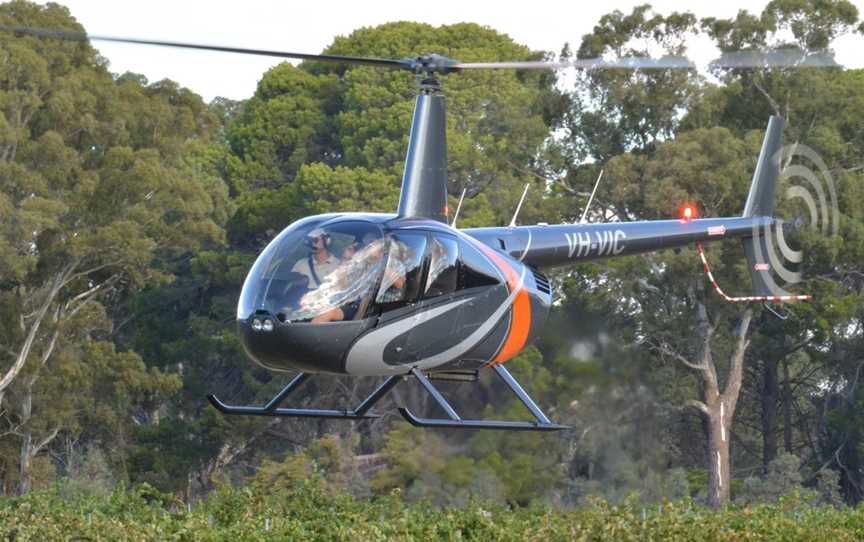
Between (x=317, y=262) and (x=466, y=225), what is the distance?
2641 centimetres

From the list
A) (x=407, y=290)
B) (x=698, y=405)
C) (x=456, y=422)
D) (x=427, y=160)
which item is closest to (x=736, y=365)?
(x=698, y=405)

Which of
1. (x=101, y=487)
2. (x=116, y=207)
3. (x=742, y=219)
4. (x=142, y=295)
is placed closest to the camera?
(x=742, y=219)

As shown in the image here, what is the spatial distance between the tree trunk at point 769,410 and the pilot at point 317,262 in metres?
29.8

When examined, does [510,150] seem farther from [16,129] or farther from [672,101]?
[16,129]

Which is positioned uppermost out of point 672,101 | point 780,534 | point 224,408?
point 672,101

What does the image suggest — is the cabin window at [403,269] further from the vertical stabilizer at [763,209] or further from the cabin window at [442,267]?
the vertical stabilizer at [763,209]

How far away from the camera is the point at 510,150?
40594 millimetres

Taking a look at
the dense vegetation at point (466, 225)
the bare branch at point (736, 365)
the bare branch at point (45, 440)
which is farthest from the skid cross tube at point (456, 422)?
the bare branch at point (45, 440)

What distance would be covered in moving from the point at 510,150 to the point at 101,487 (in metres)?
12.3

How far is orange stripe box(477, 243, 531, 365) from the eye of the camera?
49.5 feet

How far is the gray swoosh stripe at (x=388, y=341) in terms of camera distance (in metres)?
13.7

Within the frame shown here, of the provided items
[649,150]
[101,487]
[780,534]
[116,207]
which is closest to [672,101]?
[649,150]

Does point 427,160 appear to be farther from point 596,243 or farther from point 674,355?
point 674,355

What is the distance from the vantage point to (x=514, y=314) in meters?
15.2
